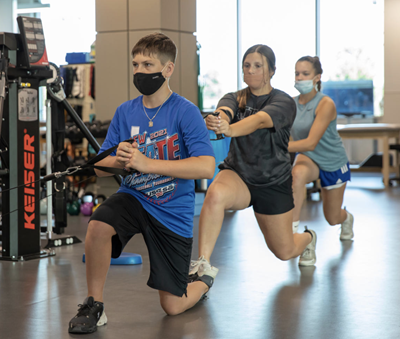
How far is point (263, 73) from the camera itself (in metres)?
3.13

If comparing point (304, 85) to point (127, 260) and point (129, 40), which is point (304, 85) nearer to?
point (127, 260)

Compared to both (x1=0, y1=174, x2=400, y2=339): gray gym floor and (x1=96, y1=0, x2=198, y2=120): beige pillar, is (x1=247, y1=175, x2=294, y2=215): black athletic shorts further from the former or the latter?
(x1=96, y1=0, x2=198, y2=120): beige pillar

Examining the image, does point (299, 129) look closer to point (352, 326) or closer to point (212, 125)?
point (212, 125)

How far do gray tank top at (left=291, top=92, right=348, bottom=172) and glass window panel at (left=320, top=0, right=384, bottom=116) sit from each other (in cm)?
762

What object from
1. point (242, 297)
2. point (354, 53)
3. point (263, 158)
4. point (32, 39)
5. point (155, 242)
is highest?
point (354, 53)

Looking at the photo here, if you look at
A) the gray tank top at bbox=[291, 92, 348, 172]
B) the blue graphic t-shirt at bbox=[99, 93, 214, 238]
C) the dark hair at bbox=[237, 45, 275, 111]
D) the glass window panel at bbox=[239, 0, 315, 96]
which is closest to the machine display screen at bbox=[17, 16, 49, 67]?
the dark hair at bbox=[237, 45, 275, 111]

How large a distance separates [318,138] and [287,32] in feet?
28.3

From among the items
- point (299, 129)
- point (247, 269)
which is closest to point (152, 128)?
point (247, 269)

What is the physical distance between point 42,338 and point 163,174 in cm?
79

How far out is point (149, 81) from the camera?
243cm

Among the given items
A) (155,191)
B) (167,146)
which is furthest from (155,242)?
(167,146)

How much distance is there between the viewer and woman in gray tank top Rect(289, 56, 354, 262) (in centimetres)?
407

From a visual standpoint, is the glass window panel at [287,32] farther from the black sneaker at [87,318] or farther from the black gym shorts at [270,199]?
the black sneaker at [87,318]

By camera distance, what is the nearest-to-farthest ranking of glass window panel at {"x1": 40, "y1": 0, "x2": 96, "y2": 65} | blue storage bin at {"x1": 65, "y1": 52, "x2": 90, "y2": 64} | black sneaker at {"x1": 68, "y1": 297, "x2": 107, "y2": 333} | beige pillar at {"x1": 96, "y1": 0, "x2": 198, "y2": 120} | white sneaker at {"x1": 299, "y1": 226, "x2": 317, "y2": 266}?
black sneaker at {"x1": 68, "y1": 297, "x2": 107, "y2": 333} < white sneaker at {"x1": 299, "y1": 226, "x2": 317, "y2": 266} < beige pillar at {"x1": 96, "y1": 0, "x2": 198, "y2": 120} < blue storage bin at {"x1": 65, "y1": 52, "x2": 90, "y2": 64} < glass window panel at {"x1": 40, "y1": 0, "x2": 96, "y2": 65}
